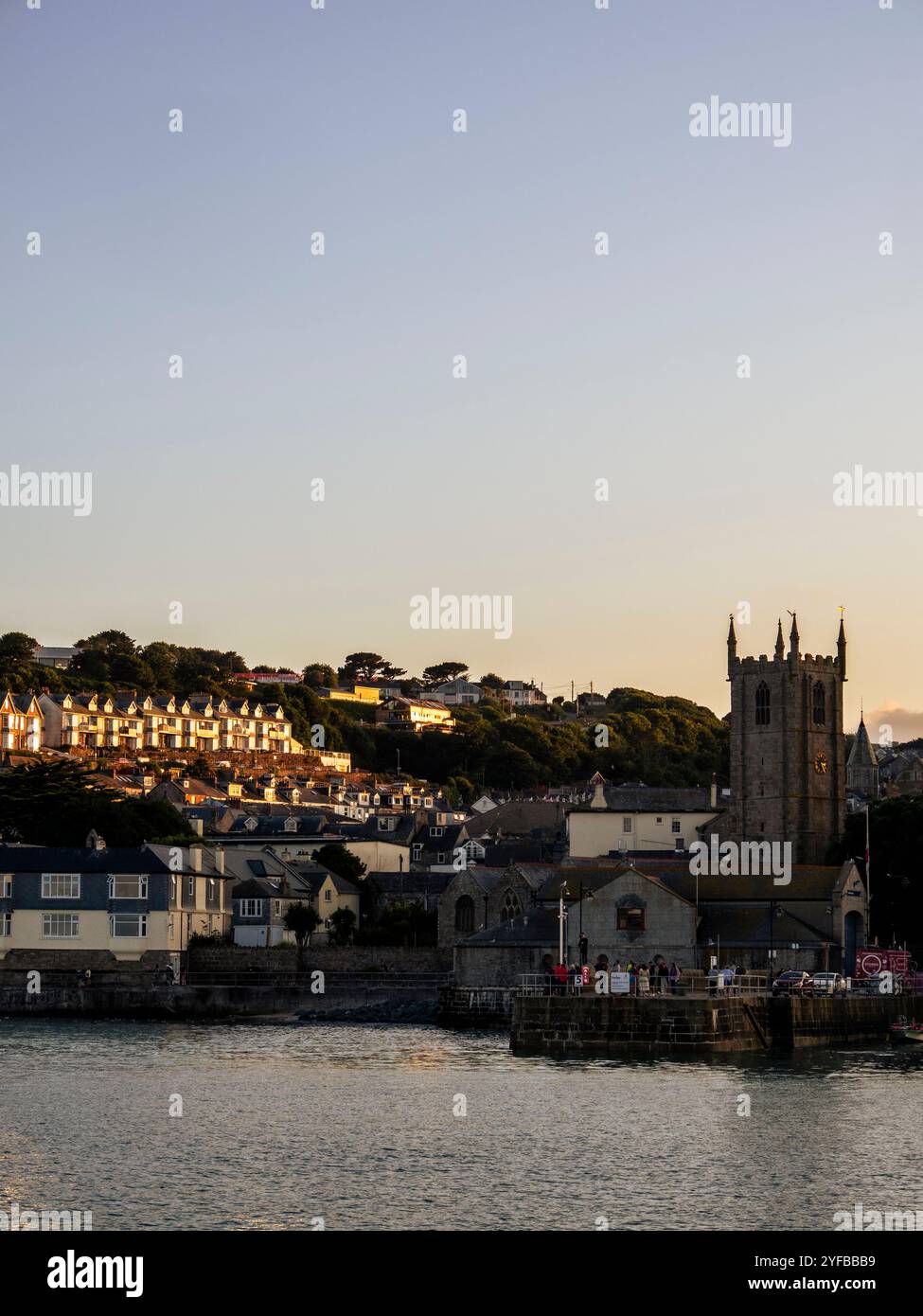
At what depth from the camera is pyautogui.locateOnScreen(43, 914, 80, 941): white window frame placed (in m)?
99.9

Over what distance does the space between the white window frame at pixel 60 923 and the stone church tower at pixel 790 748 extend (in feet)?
144

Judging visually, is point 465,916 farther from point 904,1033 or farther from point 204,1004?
point 904,1033

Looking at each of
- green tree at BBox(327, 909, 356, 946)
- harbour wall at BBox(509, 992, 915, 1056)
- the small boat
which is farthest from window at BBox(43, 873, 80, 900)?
the small boat

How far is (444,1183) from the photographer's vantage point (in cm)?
3688

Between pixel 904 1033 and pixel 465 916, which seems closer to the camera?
pixel 904 1033

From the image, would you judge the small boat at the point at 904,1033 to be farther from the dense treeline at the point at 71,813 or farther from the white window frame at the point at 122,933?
the dense treeline at the point at 71,813

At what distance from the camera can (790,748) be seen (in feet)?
412

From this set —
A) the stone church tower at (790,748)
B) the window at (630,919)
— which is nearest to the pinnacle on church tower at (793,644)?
the stone church tower at (790,748)

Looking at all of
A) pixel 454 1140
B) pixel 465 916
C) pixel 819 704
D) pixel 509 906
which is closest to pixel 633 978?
pixel 454 1140

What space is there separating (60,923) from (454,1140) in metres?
61.1

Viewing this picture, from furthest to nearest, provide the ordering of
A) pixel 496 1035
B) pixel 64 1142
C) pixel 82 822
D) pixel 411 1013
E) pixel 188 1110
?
pixel 82 822
pixel 411 1013
pixel 496 1035
pixel 188 1110
pixel 64 1142
